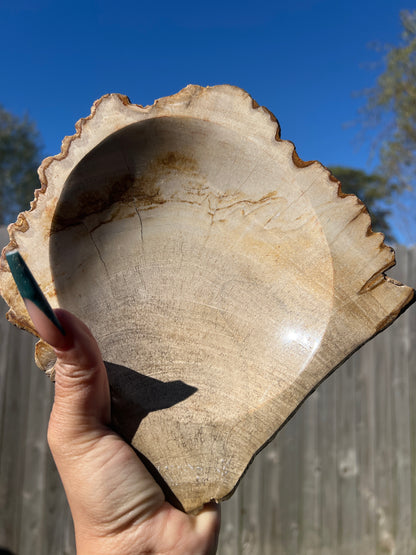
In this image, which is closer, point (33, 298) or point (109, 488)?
point (33, 298)

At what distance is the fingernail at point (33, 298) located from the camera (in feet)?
1.97

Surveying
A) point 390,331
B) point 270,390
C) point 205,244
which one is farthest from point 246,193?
point 390,331

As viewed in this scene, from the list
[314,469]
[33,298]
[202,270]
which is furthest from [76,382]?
[314,469]

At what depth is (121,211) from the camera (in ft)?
2.75

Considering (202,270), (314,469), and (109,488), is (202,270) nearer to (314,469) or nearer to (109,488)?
(109,488)

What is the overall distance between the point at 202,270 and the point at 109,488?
1.31 feet

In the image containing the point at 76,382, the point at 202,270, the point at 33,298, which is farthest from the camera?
the point at 202,270

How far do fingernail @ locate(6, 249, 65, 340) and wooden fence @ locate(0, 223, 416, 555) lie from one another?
5.50ft

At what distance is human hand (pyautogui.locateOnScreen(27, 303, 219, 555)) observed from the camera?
75 centimetres

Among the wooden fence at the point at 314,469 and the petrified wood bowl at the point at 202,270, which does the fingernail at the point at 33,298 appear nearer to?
the petrified wood bowl at the point at 202,270

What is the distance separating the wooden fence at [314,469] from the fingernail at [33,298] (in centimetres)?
168

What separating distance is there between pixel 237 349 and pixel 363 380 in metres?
1.90

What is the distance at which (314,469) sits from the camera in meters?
2.39

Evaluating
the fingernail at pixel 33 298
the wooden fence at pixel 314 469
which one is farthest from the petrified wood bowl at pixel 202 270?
the wooden fence at pixel 314 469
